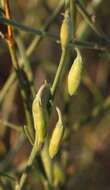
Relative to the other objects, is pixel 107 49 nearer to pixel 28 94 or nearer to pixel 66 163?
pixel 28 94

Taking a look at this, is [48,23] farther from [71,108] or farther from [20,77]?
[71,108]

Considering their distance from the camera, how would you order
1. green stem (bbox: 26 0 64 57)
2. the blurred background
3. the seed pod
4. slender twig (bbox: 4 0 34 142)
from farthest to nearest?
1. the blurred background
2. green stem (bbox: 26 0 64 57)
3. slender twig (bbox: 4 0 34 142)
4. the seed pod

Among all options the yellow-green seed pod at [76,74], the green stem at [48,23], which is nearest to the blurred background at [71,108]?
the green stem at [48,23]

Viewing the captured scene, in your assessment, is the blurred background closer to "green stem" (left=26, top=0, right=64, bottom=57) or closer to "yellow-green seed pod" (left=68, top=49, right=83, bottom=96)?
"green stem" (left=26, top=0, right=64, bottom=57)

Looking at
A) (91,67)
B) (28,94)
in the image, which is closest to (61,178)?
(28,94)

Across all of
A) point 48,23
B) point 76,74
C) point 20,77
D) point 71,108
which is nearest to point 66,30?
point 76,74

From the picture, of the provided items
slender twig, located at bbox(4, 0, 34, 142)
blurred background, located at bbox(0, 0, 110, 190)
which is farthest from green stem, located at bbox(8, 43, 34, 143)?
blurred background, located at bbox(0, 0, 110, 190)

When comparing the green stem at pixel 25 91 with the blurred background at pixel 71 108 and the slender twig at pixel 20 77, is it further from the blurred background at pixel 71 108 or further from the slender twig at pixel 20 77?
the blurred background at pixel 71 108

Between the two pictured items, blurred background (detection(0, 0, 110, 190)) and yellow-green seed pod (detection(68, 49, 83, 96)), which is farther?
blurred background (detection(0, 0, 110, 190))

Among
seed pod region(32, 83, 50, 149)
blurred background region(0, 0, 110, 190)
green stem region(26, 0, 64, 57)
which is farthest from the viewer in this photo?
blurred background region(0, 0, 110, 190)
